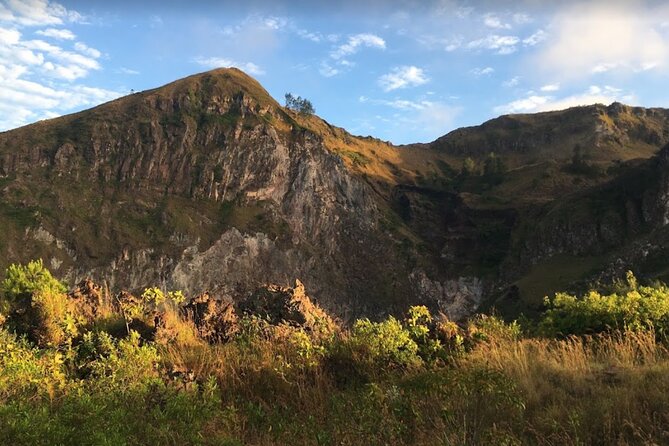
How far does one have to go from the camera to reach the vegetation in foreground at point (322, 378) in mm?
5371

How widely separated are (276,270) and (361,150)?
5233 centimetres

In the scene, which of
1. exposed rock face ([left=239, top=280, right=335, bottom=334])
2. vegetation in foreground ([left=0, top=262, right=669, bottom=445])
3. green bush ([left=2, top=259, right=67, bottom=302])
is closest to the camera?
vegetation in foreground ([left=0, top=262, right=669, bottom=445])

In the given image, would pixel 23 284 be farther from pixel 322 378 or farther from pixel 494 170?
pixel 494 170

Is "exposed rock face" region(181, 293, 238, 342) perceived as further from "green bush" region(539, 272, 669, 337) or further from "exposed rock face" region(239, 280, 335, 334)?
"green bush" region(539, 272, 669, 337)

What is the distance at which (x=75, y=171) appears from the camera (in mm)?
75938

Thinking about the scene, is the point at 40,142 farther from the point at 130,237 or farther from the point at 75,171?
the point at 130,237

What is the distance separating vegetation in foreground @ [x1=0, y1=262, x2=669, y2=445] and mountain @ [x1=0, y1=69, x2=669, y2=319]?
5128 cm

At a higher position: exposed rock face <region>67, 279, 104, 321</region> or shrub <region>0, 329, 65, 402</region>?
exposed rock face <region>67, 279, 104, 321</region>

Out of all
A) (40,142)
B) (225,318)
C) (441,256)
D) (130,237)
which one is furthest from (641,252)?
(40,142)

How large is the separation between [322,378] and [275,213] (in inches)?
2960

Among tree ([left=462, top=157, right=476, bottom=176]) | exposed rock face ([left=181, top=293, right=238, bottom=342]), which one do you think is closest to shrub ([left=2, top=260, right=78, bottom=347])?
exposed rock face ([left=181, top=293, right=238, bottom=342])

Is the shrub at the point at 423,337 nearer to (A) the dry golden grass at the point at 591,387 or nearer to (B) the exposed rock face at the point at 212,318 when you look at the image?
(A) the dry golden grass at the point at 591,387

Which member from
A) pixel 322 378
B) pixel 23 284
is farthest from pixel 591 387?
pixel 23 284

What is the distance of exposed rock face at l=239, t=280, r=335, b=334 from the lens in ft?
33.4
